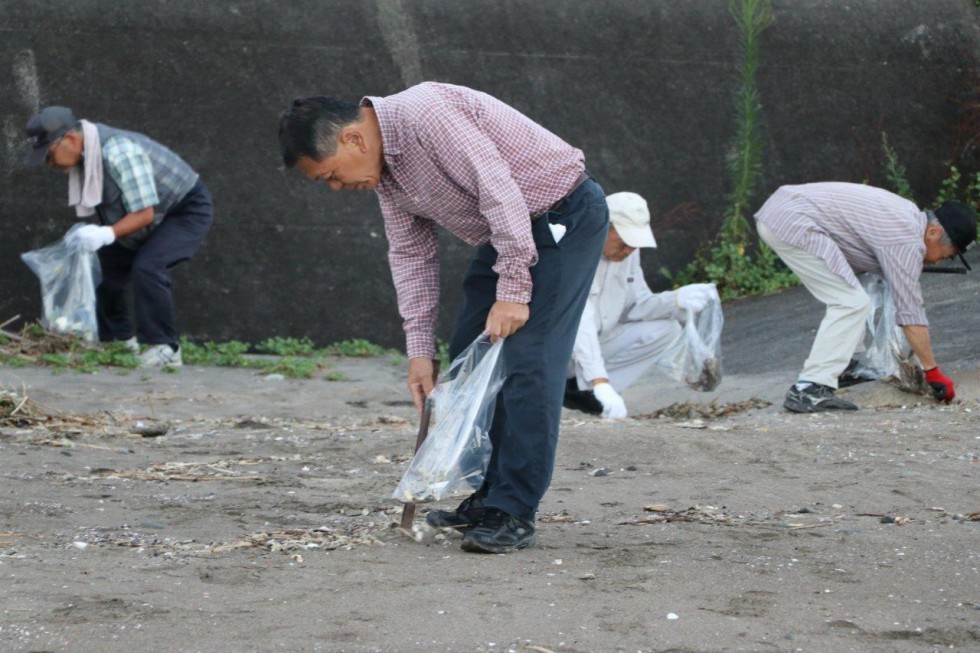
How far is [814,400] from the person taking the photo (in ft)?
21.9

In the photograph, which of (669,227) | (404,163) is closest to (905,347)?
(669,227)

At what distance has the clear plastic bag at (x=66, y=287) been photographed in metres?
8.25

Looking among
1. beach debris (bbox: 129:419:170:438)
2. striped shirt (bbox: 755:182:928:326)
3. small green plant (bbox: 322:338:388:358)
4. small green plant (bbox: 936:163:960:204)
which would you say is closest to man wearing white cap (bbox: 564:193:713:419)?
striped shirt (bbox: 755:182:928:326)

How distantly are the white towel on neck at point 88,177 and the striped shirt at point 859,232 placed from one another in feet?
12.3

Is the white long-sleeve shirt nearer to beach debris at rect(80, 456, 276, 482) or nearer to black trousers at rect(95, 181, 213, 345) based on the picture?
beach debris at rect(80, 456, 276, 482)

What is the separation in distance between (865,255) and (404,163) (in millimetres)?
3775

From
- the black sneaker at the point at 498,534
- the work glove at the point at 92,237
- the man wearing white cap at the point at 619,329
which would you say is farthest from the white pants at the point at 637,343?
the black sneaker at the point at 498,534

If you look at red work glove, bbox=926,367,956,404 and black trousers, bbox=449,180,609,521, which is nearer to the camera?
black trousers, bbox=449,180,609,521

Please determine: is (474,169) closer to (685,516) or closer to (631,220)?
(685,516)

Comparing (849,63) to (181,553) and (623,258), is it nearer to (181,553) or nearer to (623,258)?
(623,258)

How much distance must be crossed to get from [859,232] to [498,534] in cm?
358

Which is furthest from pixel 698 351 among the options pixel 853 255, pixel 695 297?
pixel 853 255

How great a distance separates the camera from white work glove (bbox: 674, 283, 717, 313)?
6.93 m

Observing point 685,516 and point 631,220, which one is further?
point 631,220
